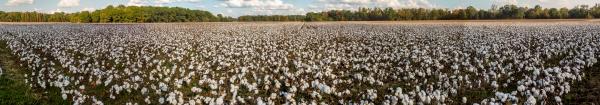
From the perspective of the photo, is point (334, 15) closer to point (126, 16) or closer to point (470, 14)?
point (470, 14)

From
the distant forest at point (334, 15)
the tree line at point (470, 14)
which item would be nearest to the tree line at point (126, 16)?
the distant forest at point (334, 15)

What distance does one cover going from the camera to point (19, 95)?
14.2m

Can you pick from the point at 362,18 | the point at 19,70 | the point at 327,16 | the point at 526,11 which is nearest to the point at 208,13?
the point at 327,16

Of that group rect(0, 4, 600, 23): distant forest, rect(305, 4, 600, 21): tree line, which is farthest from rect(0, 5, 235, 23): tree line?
rect(305, 4, 600, 21): tree line

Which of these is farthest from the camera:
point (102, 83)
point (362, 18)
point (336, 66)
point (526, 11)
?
point (362, 18)

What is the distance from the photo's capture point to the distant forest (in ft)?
340

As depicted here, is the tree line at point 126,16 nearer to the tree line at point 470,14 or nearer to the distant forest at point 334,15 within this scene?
the distant forest at point 334,15

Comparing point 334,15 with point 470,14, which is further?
point 334,15

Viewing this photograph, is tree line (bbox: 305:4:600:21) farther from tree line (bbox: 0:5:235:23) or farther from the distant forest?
tree line (bbox: 0:5:235:23)

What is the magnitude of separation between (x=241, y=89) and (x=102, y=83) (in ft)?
14.3

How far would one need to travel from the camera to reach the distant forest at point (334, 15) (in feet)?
340

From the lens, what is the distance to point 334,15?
128m

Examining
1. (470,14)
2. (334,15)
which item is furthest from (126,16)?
(470,14)

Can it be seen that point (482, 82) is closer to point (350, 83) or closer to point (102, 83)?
point (350, 83)
